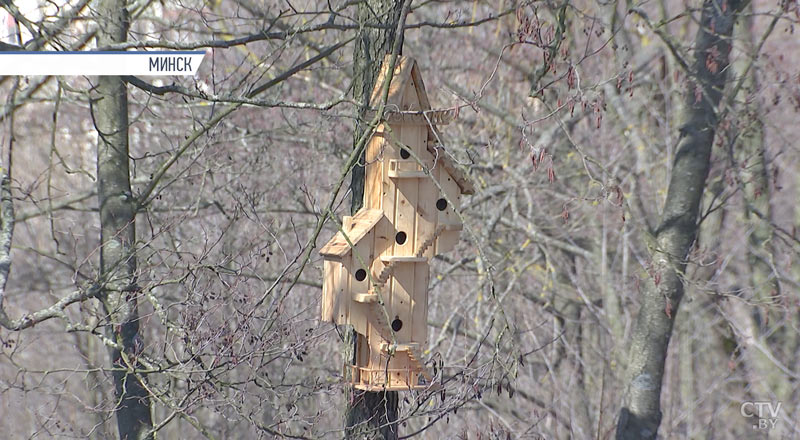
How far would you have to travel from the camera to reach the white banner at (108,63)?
3518mm

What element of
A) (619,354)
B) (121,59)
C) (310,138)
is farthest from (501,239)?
(121,59)

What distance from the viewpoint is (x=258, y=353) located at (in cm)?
376

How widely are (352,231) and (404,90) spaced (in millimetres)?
592

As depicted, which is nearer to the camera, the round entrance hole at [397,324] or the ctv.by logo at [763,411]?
the round entrance hole at [397,324]

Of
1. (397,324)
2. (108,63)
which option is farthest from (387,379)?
(108,63)

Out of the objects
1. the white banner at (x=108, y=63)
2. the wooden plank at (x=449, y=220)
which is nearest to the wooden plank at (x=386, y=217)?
the wooden plank at (x=449, y=220)

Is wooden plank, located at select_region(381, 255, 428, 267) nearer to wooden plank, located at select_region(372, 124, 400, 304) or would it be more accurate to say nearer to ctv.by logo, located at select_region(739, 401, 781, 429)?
wooden plank, located at select_region(372, 124, 400, 304)

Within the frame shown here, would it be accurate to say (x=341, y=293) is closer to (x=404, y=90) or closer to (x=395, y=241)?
(x=395, y=241)

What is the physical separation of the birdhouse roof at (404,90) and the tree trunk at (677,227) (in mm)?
3069

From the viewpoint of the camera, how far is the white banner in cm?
352

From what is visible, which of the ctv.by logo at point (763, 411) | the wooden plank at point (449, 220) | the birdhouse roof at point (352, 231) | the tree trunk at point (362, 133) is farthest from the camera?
the ctv.by logo at point (763, 411)

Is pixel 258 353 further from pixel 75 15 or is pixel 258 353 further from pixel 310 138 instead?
pixel 310 138

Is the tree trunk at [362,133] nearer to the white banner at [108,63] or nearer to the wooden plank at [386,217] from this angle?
the wooden plank at [386,217]

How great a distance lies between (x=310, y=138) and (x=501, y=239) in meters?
2.06
